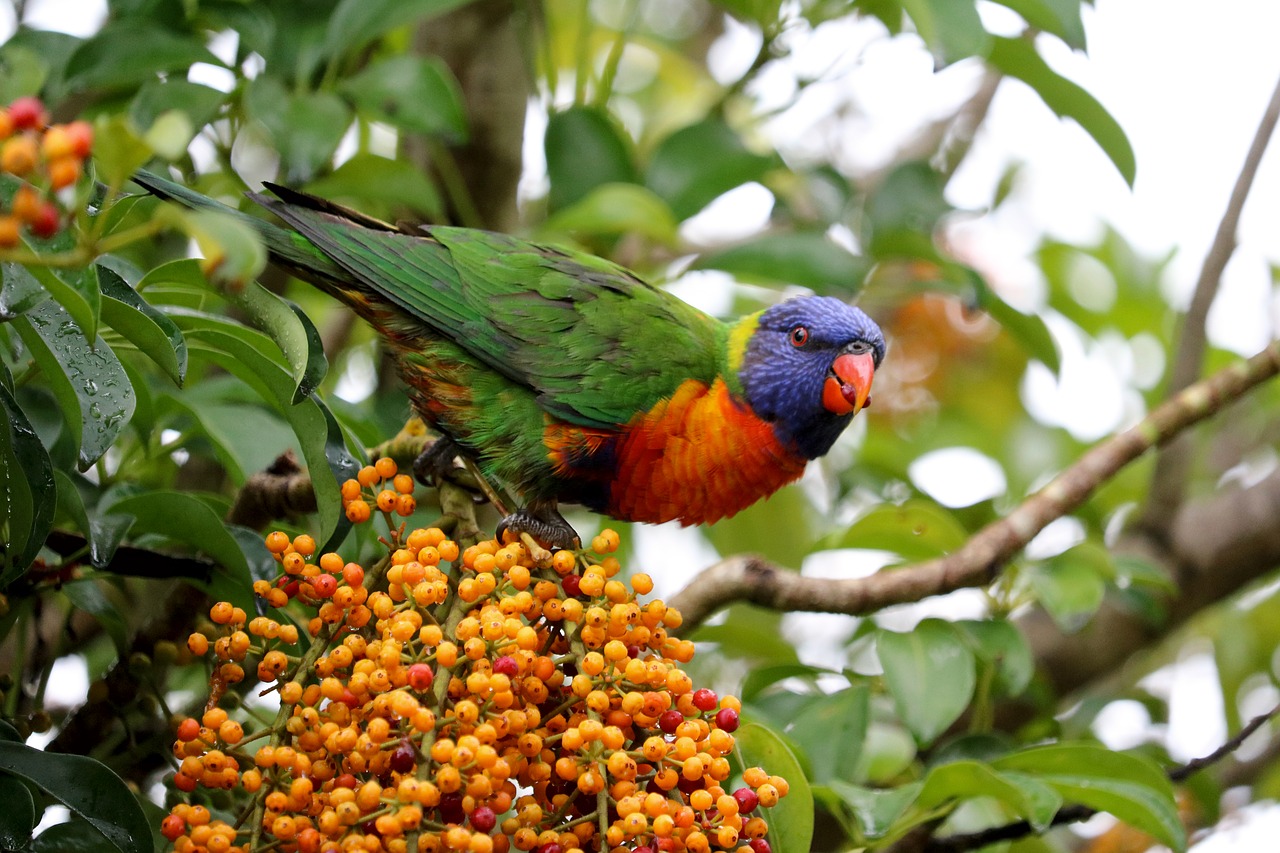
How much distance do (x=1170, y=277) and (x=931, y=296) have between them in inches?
32.6

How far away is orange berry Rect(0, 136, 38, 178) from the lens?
95 centimetres

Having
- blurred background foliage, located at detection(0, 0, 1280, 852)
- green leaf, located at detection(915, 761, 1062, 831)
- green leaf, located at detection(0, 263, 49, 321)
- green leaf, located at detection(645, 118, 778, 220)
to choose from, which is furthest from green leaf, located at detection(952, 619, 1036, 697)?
green leaf, located at detection(0, 263, 49, 321)

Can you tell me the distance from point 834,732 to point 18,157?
1.72 meters

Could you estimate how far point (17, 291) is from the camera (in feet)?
3.98

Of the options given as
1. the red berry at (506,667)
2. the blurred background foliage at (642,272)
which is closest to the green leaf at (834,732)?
the blurred background foliage at (642,272)

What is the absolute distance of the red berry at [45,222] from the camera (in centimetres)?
97

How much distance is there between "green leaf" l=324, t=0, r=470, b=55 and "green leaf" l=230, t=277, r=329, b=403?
3.39ft

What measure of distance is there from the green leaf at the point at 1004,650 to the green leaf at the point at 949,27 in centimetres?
114

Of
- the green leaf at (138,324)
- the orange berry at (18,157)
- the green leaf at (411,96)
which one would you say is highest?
the orange berry at (18,157)

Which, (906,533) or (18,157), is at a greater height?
(18,157)

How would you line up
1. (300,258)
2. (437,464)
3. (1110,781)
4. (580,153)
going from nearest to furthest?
(1110,781) < (437,464) < (300,258) < (580,153)

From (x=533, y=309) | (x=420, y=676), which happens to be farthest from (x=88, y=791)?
(x=533, y=309)

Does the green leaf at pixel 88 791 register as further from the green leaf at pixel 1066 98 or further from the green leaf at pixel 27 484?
the green leaf at pixel 1066 98

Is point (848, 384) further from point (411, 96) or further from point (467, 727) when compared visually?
point (467, 727)
